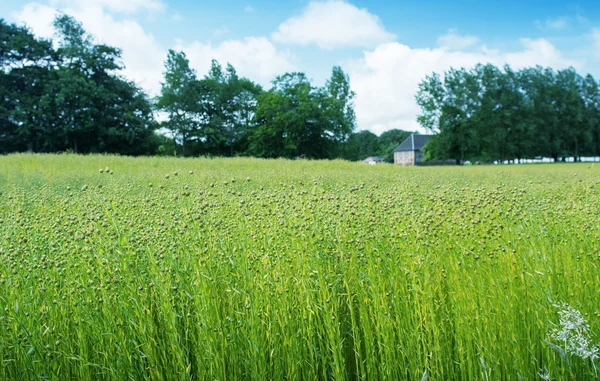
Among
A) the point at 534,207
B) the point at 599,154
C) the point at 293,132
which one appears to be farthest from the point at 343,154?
the point at 534,207

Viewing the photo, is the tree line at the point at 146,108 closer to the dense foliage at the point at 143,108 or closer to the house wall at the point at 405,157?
the dense foliage at the point at 143,108

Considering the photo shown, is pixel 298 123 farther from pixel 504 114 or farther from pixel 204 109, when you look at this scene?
pixel 504 114

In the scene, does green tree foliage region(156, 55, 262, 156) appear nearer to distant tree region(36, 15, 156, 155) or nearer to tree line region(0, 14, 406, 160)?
tree line region(0, 14, 406, 160)

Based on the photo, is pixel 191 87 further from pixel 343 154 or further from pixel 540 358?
pixel 540 358

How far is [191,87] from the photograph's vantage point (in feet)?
149

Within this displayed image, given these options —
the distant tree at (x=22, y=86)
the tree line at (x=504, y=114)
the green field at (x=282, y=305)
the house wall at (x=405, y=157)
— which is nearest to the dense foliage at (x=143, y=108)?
the distant tree at (x=22, y=86)

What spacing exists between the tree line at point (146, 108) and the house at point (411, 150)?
38723 mm

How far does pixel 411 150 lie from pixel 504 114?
141ft

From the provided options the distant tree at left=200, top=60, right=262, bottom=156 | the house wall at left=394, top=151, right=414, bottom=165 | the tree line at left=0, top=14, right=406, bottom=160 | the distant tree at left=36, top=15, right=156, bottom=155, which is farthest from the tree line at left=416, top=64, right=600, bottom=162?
the house wall at left=394, top=151, right=414, bottom=165

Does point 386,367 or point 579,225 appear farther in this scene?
point 579,225

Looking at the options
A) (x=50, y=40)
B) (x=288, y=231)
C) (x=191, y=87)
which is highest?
(x=50, y=40)

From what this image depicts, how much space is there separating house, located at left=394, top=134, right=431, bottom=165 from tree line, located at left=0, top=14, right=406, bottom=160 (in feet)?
127

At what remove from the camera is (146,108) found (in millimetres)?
38719

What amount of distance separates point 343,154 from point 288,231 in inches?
1829
